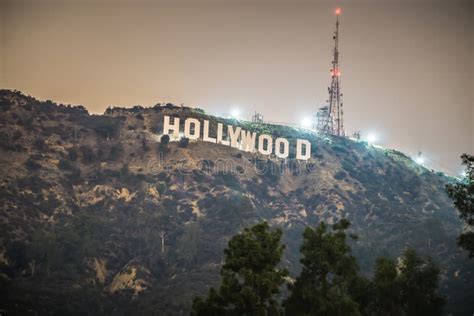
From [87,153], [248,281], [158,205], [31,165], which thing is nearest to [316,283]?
[248,281]

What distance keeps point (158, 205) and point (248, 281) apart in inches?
3608

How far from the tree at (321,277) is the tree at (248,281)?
4969 mm

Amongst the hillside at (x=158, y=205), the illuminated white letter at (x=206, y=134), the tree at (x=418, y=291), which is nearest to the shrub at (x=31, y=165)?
the hillside at (x=158, y=205)

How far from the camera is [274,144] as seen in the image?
16500 cm

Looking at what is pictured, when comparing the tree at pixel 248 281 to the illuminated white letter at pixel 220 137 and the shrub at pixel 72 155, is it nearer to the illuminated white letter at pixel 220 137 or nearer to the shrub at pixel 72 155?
the illuminated white letter at pixel 220 137

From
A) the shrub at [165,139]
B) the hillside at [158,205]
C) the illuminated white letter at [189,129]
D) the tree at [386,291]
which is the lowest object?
the tree at [386,291]

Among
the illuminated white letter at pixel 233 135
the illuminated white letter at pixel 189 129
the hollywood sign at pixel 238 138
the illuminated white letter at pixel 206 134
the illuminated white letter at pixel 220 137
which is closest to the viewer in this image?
the illuminated white letter at pixel 189 129

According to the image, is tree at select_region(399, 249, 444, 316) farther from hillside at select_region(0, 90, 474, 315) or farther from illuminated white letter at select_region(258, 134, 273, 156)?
illuminated white letter at select_region(258, 134, 273, 156)

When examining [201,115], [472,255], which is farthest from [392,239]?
[472,255]

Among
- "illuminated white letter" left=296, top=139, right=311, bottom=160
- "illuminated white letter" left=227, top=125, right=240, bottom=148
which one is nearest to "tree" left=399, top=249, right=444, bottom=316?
"illuminated white letter" left=227, top=125, right=240, bottom=148

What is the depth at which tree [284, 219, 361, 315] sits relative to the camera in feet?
174

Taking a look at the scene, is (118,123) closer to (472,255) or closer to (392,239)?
(392,239)

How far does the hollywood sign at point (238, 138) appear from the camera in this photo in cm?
15525

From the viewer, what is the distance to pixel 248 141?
521 ft
